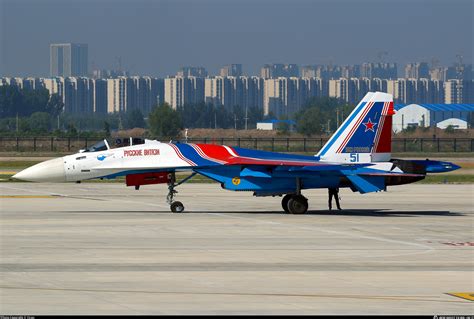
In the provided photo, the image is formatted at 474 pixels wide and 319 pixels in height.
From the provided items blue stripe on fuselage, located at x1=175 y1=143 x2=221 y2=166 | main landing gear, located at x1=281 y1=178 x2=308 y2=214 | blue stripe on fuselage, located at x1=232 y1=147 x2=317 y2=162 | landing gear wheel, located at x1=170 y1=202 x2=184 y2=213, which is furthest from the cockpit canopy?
main landing gear, located at x1=281 y1=178 x2=308 y2=214

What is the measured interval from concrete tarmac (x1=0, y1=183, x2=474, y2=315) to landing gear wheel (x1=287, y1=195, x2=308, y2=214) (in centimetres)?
78

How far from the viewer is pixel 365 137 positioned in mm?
36844

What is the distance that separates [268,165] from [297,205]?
5.62 ft

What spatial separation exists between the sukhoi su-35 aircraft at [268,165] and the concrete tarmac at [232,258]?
1109mm

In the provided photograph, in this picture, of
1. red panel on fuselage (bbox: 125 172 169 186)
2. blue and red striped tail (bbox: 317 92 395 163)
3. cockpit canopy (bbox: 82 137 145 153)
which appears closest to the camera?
cockpit canopy (bbox: 82 137 145 153)

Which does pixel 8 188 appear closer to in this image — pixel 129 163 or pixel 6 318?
pixel 129 163

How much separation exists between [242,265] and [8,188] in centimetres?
2947

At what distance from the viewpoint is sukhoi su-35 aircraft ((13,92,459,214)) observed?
117 ft

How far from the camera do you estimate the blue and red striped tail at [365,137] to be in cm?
3684

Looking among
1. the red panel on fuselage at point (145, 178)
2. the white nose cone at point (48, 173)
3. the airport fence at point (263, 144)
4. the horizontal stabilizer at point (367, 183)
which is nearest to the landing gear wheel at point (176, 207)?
the red panel on fuselage at point (145, 178)

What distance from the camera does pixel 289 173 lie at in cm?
3616

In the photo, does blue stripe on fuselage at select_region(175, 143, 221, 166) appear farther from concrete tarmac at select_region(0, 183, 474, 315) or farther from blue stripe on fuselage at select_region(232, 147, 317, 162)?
concrete tarmac at select_region(0, 183, 474, 315)

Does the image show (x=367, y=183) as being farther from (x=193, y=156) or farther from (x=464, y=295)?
(x=464, y=295)

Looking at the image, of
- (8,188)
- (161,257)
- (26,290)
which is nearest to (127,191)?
(8,188)
